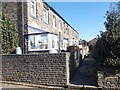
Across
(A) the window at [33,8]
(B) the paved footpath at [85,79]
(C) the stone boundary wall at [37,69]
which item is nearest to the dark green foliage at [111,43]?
(B) the paved footpath at [85,79]

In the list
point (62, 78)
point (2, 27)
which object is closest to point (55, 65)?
point (62, 78)

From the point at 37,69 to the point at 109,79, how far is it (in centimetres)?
390

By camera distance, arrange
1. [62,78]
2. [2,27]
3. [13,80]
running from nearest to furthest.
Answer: [62,78] < [13,80] < [2,27]

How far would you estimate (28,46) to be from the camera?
41.1 ft

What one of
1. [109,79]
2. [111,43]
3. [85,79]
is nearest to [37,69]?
[85,79]

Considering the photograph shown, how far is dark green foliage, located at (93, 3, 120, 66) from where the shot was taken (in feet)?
25.4

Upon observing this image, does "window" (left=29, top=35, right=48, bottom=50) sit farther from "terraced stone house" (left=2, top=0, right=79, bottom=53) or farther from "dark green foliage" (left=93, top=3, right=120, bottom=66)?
"dark green foliage" (left=93, top=3, right=120, bottom=66)

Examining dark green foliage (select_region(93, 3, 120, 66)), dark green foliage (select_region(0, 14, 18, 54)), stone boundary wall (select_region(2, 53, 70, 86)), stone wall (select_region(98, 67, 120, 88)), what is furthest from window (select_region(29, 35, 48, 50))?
stone wall (select_region(98, 67, 120, 88))

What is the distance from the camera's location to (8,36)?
1241cm

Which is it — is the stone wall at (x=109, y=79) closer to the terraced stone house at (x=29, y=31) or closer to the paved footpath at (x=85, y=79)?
the paved footpath at (x=85, y=79)

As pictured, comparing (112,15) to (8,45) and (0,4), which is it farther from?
(0,4)

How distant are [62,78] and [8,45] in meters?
6.37

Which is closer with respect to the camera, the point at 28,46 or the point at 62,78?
the point at 62,78

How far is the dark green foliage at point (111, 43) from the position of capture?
7730 mm
